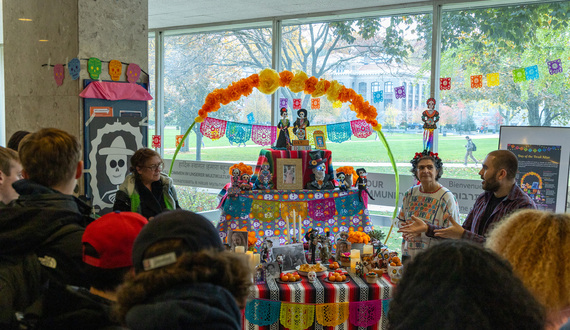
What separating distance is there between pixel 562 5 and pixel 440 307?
4.91 meters

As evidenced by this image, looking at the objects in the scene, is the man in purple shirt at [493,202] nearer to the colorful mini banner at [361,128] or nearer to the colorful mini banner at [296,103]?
the colorful mini banner at [361,128]

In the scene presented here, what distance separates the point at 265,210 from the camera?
4770mm

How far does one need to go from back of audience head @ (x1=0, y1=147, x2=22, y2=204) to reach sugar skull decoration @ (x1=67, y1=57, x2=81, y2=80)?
2059 mm

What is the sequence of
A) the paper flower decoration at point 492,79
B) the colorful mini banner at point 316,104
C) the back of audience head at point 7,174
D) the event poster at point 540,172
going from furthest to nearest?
the colorful mini banner at point 316,104, the paper flower decoration at point 492,79, the event poster at point 540,172, the back of audience head at point 7,174

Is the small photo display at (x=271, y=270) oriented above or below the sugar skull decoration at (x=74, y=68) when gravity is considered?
below

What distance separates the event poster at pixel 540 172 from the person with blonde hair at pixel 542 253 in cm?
352

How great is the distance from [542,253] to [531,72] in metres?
4.29

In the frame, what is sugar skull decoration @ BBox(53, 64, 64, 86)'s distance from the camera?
4.27m

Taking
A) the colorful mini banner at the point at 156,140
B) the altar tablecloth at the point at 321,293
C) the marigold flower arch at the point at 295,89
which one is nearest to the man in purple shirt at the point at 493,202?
the altar tablecloth at the point at 321,293

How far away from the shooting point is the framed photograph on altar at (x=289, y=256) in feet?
10.9

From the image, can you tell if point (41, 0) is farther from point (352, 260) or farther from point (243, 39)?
point (352, 260)

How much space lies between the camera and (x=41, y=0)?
4.37 metres

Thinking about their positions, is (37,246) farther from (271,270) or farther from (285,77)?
(285,77)

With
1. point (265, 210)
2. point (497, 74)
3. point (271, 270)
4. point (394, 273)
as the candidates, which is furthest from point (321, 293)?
point (497, 74)
